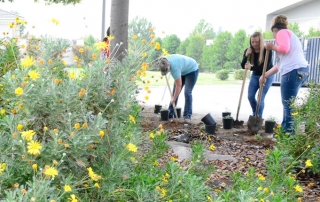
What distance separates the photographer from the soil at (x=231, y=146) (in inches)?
131

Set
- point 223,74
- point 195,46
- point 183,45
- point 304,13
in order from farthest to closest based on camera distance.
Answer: point 183,45
point 195,46
point 304,13
point 223,74

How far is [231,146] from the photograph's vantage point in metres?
5.05

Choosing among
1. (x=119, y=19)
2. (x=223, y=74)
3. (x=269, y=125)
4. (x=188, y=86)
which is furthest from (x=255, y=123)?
(x=223, y=74)

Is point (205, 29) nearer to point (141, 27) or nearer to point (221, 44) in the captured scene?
point (221, 44)

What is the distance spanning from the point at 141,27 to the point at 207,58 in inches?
969

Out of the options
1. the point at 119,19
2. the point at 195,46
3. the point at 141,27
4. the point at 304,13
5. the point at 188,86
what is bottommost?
the point at 188,86

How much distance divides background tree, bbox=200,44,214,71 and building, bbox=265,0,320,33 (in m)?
3.83

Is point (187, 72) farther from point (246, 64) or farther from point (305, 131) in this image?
point (305, 131)

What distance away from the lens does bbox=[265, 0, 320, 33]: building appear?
22.7 metres

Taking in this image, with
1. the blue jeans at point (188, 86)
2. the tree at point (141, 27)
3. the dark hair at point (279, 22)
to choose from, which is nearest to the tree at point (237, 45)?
the blue jeans at point (188, 86)

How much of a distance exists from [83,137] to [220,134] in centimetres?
454

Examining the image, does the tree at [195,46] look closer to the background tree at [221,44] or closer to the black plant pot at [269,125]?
the background tree at [221,44]

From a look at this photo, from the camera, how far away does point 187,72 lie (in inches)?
257

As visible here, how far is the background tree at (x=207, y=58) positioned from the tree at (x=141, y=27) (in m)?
23.6
